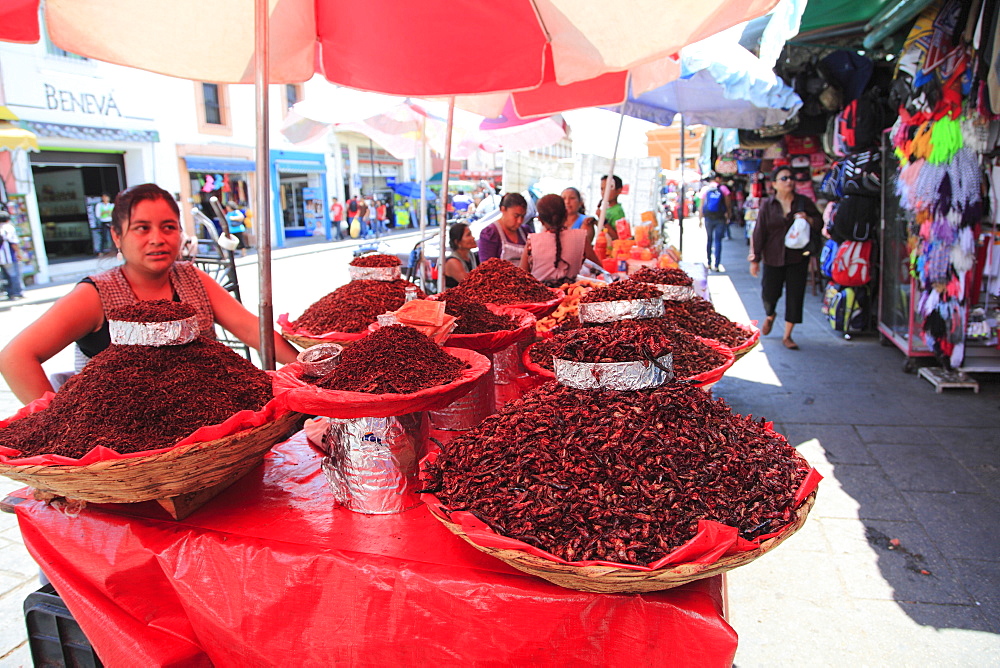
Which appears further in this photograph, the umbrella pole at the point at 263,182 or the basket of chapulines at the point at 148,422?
the umbrella pole at the point at 263,182

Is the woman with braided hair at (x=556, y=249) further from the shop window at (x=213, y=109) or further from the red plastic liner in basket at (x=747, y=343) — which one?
the shop window at (x=213, y=109)

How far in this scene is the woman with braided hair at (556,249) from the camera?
4.04m

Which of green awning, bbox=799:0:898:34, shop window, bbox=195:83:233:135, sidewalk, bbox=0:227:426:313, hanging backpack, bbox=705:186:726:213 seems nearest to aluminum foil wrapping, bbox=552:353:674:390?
sidewalk, bbox=0:227:426:313

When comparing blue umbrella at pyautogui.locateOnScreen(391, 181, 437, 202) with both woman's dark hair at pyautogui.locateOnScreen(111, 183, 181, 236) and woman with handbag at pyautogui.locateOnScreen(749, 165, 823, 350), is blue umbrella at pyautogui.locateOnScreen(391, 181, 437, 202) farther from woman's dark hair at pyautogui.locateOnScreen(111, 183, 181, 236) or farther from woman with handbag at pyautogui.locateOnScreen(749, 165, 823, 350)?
woman's dark hair at pyautogui.locateOnScreen(111, 183, 181, 236)

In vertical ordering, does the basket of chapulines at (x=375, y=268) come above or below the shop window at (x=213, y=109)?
below

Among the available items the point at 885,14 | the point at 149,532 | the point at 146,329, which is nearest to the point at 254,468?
the point at 149,532

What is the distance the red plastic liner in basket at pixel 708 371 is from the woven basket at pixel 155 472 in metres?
0.80

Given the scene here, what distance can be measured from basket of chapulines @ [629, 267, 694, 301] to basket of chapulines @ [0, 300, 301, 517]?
1735 mm

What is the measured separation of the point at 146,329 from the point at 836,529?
9.95 feet

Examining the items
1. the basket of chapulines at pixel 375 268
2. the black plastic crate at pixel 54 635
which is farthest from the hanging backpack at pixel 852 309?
the black plastic crate at pixel 54 635

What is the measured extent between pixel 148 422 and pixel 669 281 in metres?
2.11

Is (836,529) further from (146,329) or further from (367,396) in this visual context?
(146,329)

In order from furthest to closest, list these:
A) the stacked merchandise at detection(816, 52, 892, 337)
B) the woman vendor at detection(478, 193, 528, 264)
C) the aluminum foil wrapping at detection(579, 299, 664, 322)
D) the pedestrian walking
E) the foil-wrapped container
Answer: the pedestrian walking < the stacked merchandise at detection(816, 52, 892, 337) < the woman vendor at detection(478, 193, 528, 264) < the aluminum foil wrapping at detection(579, 299, 664, 322) < the foil-wrapped container

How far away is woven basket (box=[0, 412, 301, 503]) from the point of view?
1.26 metres
